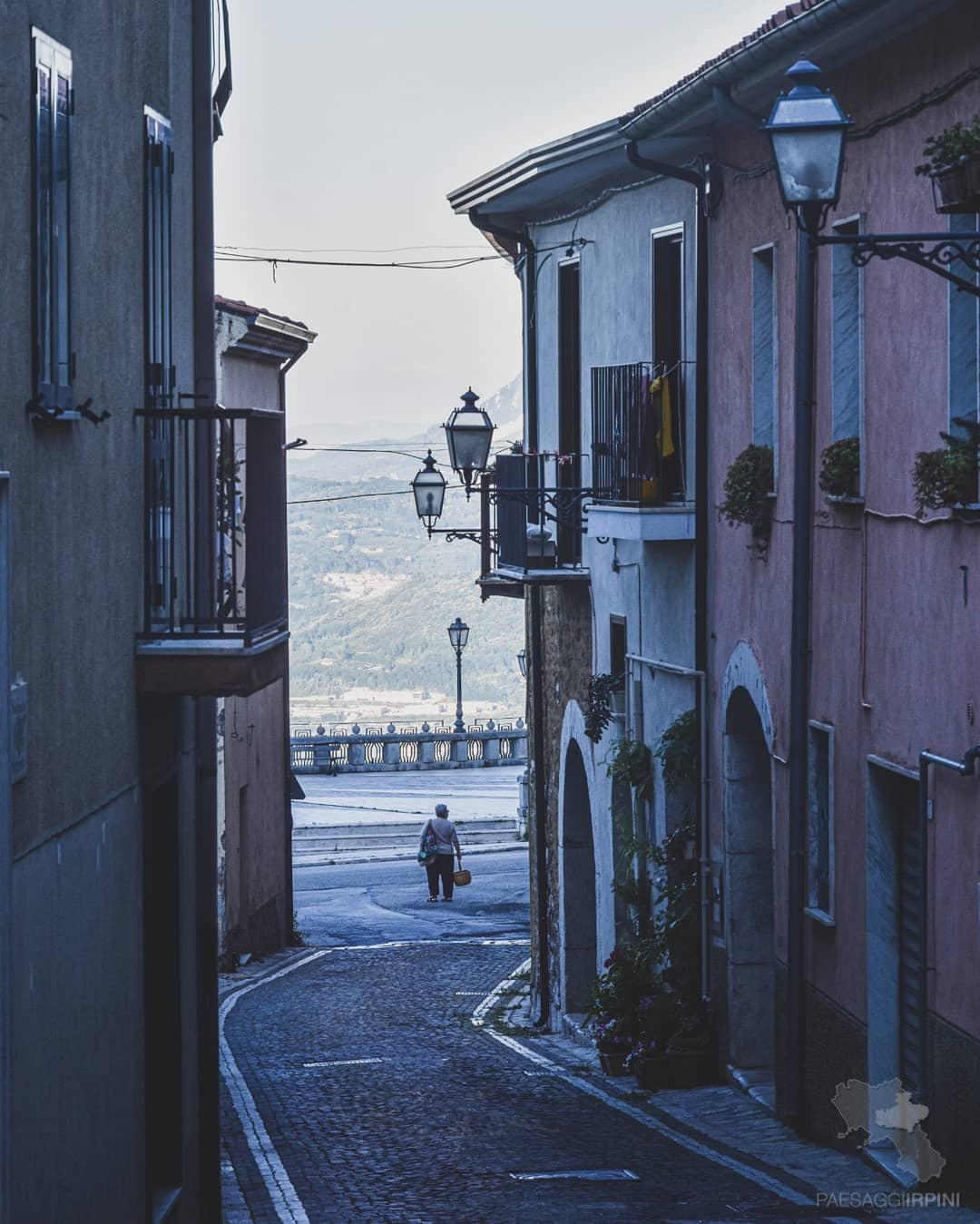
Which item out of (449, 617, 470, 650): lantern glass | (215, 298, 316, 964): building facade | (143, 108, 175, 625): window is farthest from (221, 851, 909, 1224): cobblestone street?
(449, 617, 470, 650): lantern glass

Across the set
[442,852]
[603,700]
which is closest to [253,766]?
[442,852]

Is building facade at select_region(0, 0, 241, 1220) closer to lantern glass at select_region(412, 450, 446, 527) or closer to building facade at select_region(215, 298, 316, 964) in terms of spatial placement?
building facade at select_region(215, 298, 316, 964)

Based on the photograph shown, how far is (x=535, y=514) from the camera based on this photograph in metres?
19.1

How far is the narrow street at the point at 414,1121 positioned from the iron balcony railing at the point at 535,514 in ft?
14.6

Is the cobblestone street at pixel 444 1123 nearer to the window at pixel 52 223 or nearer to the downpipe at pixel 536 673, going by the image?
the downpipe at pixel 536 673

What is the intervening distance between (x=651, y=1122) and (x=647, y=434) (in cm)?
523

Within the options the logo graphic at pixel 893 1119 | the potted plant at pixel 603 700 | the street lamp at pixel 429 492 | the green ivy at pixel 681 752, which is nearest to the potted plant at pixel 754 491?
the green ivy at pixel 681 752

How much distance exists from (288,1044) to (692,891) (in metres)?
4.06

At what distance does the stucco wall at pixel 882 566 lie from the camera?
9.41m

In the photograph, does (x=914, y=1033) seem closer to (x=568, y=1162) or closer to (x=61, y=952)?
(x=568, y=1162)

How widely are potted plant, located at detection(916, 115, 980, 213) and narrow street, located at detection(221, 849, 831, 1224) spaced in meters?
4.66

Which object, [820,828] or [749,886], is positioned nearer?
[820,828]

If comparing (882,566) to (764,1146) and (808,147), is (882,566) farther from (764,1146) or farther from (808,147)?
(764,1146)

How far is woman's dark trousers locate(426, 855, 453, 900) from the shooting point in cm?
2898
